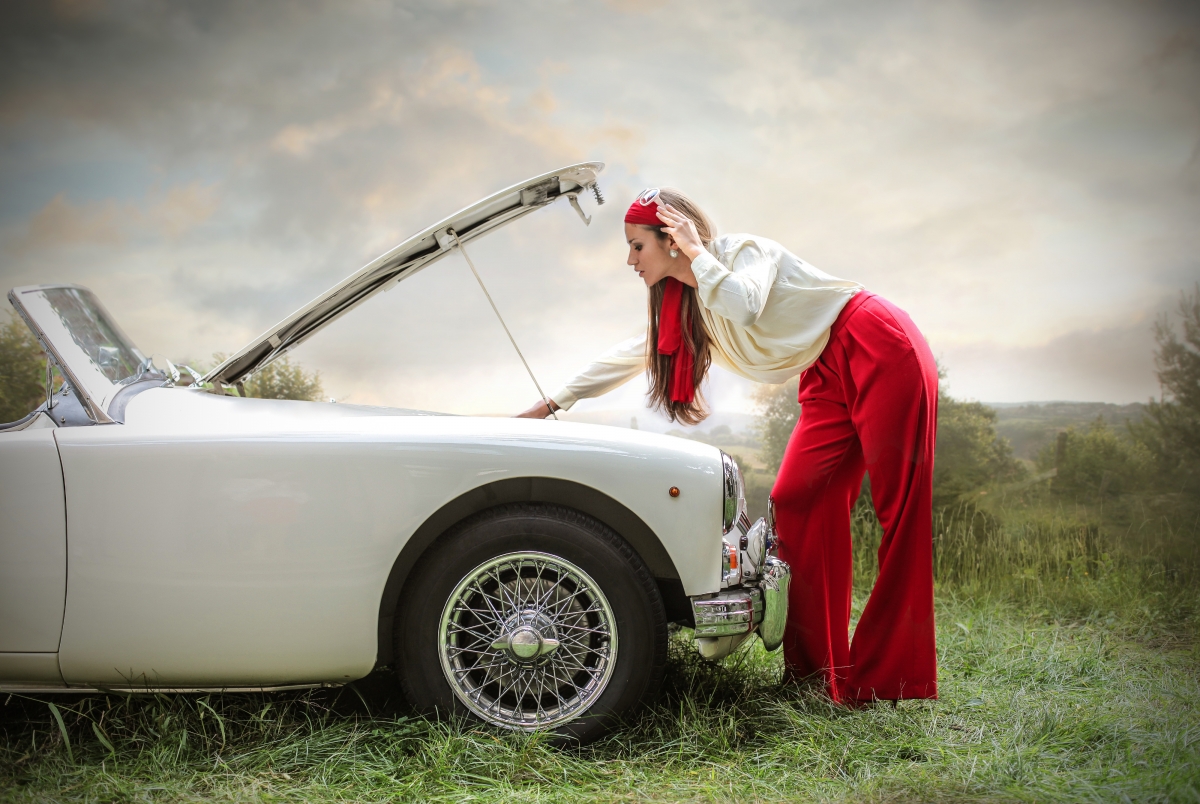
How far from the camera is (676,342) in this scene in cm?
277

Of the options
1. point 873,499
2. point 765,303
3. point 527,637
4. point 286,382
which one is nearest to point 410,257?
point 765,303

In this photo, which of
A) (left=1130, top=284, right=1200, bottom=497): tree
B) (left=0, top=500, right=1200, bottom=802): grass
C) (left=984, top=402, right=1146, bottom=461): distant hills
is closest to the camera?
(left=0, top=500, right=1200, bottom=802): grass

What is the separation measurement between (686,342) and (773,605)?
3.19ft

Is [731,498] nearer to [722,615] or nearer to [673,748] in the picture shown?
[722,615]

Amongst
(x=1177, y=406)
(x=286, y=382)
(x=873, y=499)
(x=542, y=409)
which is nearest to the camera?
(x=873, y=499)

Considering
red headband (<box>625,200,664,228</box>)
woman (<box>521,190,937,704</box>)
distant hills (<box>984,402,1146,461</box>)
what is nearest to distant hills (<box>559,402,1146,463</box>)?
distant hills (<box>984,402,1146,461</box>)

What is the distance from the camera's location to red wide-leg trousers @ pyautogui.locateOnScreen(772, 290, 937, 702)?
8.25 feet

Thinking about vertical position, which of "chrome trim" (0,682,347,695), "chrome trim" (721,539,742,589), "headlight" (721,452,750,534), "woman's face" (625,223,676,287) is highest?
"woman's face" (625,223,676,287)

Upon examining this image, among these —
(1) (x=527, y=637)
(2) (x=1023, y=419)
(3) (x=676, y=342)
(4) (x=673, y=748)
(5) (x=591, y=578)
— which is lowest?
(4) (x=673, y=748)

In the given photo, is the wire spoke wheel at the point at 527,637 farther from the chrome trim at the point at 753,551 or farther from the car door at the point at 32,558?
the car door at the point at 32,558

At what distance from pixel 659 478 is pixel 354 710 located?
125 centimetres

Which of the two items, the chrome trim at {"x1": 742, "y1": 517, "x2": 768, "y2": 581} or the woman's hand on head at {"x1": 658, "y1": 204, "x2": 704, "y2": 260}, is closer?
the chrome trim at {"x1": 742, "y1": 517, "x2": 768, "y2": 581}

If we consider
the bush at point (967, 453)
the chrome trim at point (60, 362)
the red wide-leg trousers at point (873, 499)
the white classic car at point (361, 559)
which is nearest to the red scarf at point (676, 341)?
the red wide-leg trousers at point (873, 499)

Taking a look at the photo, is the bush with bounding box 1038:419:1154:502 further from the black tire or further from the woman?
the black tire
